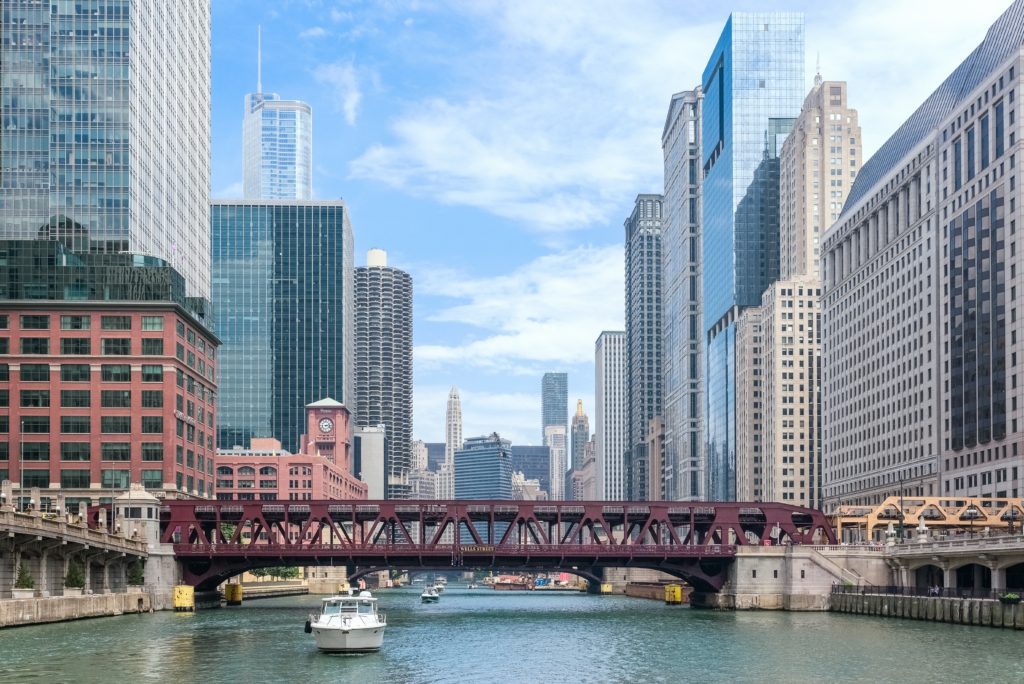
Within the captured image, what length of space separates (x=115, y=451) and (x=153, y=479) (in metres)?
5.94

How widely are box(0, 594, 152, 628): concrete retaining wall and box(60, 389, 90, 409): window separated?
3842 cm

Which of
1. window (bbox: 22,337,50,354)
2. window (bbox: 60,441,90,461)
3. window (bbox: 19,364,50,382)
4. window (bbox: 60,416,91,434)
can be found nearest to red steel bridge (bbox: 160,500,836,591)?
window (bbox: 60,441,90,461)

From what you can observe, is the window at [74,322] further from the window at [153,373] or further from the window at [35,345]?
the window at [153,373]

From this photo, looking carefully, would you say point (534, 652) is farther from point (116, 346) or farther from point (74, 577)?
point (116, 346)

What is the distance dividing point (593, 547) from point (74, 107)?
292 ft

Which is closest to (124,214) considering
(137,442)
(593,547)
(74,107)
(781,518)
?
(74,107)

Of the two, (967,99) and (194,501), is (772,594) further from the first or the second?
(967,99)

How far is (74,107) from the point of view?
183 m

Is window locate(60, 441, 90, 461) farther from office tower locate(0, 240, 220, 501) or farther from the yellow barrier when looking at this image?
the yellow barrier

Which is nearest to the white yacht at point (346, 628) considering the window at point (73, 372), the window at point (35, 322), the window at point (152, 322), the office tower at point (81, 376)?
the office tower at point (81, 376)

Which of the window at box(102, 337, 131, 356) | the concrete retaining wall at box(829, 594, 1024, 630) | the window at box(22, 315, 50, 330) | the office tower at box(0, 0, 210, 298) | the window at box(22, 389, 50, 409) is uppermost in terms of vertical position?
the office tower at box(0, 0, 210, 298)

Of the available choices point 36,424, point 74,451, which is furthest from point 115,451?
point 36,424

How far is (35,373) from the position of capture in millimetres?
177625

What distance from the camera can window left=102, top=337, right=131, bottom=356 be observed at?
586ft
